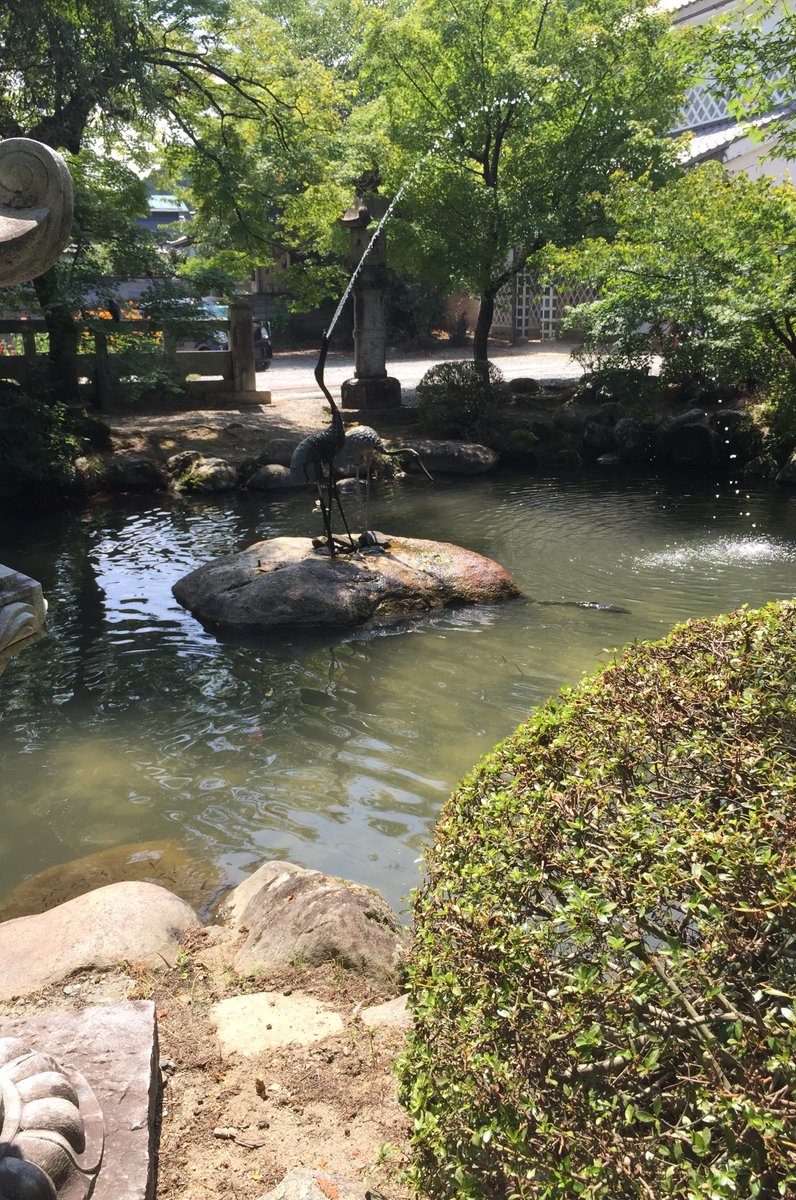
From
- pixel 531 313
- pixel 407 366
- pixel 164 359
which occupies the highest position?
pixel 531 313

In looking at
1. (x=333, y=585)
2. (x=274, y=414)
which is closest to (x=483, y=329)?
(x=274, y=414)

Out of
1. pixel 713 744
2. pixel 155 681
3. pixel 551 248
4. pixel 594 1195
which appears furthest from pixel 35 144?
pixel 551 248

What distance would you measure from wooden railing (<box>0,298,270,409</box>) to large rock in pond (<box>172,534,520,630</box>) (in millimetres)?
7074

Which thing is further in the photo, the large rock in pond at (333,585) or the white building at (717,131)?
the white building at (717,131)

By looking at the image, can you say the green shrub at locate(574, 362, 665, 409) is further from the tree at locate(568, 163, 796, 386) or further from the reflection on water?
the reflection on water

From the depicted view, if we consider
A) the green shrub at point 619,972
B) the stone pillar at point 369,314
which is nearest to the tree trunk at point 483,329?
the stone pillar at point 369,314

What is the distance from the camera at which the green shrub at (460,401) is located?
1809 centimetres

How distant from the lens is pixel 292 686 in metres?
7.74

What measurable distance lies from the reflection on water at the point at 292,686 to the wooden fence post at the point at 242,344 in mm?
6966

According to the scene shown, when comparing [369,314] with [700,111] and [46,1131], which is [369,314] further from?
[46,1131]

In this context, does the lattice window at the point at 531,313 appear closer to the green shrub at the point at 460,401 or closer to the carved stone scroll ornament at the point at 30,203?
the green shrub at the point at 460,401

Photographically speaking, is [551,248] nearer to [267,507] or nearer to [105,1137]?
[267,507]

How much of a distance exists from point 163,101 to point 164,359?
5.03 metres

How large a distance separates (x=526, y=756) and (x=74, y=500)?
41.7 feet
